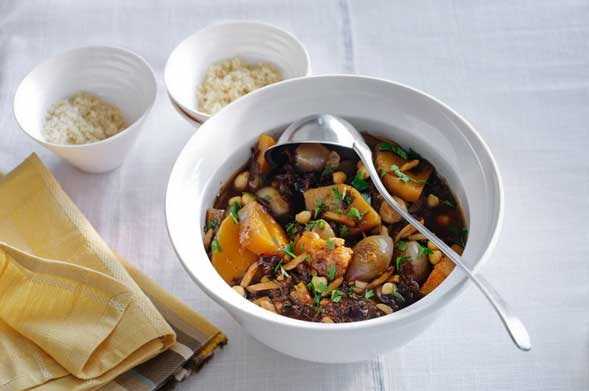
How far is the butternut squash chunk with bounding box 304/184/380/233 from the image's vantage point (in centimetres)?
144

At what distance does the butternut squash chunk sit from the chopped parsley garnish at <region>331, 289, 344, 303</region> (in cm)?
16

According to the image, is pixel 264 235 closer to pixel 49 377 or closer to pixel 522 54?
pixel 49 377

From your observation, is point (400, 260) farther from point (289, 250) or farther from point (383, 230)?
point (289, 250)

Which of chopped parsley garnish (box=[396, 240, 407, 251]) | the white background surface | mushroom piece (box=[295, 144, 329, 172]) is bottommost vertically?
the white background surface

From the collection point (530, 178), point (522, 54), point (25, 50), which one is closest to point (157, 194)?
point (25, 50)

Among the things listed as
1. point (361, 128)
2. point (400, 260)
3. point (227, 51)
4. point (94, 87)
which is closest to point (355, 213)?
point (400, 260)

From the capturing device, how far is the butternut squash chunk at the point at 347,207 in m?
1.44

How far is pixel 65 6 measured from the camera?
7.47 feet

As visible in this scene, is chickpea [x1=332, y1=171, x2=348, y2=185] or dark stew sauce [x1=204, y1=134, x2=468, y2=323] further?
chickpea [x1=332, y1=171, x2=348, y2=185]

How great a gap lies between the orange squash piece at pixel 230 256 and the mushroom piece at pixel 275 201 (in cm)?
10

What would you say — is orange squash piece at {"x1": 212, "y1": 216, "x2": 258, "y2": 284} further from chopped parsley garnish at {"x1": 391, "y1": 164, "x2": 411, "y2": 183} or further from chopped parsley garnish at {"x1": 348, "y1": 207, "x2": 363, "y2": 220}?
chopped parsley garnish at {"x1": 391, "y1": 164, "x2": 411, "y2": 183}

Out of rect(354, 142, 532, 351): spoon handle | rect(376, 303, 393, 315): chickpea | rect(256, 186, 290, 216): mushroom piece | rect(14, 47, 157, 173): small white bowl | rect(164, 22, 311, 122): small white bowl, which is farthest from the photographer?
rect(164, 22, 311, 122): small white bowl

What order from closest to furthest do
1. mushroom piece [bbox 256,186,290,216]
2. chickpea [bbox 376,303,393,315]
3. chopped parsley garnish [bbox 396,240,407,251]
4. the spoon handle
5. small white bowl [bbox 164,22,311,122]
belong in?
the spoon handle → chickpea [bbox 376,303,393,315] → chopped parsley garnish [bbox 396,240,407,251] → mushroom piece [bbox 256,186,290,216] → small white bowl [bbox 164,22,311,122]

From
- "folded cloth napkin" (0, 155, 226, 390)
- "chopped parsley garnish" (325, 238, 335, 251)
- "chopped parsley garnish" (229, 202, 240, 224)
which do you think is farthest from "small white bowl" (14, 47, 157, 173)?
"chopped parsley garnish" (325, 238, 335, 251)
